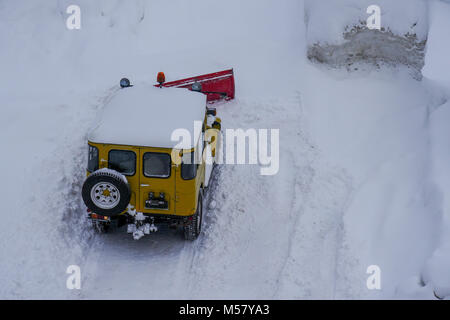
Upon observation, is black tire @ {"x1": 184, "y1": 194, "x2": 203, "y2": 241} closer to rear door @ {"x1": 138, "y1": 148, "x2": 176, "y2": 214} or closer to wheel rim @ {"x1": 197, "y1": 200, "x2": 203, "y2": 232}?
wheel rim @ {"x1": 197, "y1": 200, "x2": 203, "y2": 232}

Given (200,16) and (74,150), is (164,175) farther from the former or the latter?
(200,16)

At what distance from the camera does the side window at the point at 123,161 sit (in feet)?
28.8

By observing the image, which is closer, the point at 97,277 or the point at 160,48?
the point at 97,277

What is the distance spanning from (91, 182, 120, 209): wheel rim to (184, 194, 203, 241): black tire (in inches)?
58.3

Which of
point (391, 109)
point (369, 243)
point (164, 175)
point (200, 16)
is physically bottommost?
point (369, 243)

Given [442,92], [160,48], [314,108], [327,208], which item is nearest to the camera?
[327,208]

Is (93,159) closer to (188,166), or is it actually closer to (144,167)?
(144,167)

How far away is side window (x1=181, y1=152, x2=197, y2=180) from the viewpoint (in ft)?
28.8

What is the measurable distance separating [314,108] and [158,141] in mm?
5341

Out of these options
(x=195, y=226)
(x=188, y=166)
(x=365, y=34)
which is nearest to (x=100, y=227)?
(x=195, y=226)

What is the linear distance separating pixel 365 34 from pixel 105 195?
811 cm

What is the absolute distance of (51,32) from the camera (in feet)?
50.7

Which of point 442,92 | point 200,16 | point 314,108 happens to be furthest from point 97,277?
point 200,16

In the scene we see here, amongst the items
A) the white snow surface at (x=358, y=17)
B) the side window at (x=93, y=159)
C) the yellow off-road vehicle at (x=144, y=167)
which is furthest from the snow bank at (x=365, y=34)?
the side window at (x=93, y=159)
